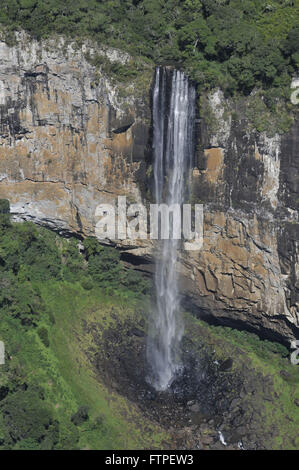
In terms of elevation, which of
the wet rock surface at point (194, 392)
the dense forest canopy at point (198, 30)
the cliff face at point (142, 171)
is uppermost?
the dense forest canopy at point (198, 30)

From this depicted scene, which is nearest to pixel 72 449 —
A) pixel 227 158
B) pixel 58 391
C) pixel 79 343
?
pixel 58 391

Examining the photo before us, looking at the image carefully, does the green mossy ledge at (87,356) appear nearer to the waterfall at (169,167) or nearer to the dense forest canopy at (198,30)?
the waterfall at (169,167)

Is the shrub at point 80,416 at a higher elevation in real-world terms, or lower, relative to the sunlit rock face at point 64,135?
lower

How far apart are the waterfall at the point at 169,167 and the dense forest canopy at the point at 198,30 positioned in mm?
1227

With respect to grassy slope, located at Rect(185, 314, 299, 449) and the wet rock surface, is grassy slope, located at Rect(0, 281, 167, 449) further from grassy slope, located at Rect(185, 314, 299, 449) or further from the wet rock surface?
grassy slope, located at Rect(185, 314, 299, 449)

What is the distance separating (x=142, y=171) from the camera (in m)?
37.6

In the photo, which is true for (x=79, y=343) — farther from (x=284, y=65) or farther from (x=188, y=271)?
(x=284, y=65)

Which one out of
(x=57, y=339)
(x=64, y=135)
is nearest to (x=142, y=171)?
(x=64, y=135)

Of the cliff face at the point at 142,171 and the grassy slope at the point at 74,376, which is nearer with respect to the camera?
the grassy slope at the point at 74,376

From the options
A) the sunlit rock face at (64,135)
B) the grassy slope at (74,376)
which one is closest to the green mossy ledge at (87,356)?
the grassy slope at (74,376)

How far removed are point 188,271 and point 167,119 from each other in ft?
26.9

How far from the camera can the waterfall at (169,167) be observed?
118ft

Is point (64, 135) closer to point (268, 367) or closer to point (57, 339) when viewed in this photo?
point (57, 339)

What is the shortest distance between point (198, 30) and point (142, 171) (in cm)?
792
